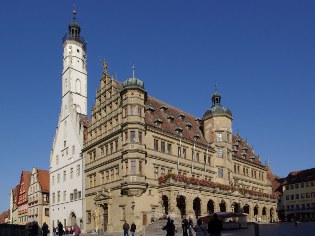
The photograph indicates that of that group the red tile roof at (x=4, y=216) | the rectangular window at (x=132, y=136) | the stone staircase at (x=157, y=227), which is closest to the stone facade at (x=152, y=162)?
→ the rectangular window at (x=132, y=136)

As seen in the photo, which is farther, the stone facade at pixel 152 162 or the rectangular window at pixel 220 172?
the rectangular window at pixel 220 172

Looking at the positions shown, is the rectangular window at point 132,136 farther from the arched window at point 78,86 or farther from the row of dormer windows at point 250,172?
the arched window at point 78,86

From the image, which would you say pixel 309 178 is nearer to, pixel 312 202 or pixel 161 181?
pixel 312 202

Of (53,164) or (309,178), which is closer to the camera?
(53,164)

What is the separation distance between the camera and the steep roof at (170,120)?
206ft

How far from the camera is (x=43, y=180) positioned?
89.6 metres

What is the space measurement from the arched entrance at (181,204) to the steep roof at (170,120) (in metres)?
9.44

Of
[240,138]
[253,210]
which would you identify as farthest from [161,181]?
[240,138]

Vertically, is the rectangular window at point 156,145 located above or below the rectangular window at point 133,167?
above

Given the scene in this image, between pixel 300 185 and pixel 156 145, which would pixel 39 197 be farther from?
pixel 300 185

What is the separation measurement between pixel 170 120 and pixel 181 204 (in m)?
12.5

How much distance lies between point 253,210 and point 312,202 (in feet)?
111

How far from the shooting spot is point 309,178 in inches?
4087

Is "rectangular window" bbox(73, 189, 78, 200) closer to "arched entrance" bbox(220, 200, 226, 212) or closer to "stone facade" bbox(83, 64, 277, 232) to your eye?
"stone facade" bbox(83, 64, 277, 232)
